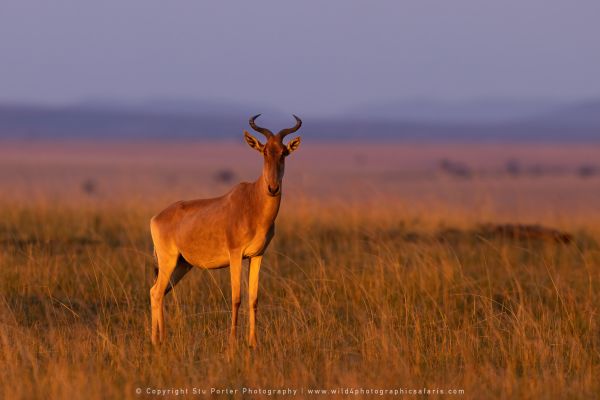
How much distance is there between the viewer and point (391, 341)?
30.0ft

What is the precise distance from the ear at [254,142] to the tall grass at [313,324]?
5.93 ft

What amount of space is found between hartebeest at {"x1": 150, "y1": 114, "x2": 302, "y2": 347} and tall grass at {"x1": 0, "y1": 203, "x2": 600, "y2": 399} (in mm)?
456

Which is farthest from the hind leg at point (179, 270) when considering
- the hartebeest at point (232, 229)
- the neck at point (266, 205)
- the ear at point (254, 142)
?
the ear at point (254, 142)

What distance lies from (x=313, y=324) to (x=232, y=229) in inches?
68.9

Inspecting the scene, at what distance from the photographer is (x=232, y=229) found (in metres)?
9.34

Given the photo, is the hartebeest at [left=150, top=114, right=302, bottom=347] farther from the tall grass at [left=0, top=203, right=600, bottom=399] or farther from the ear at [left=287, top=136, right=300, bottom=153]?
the tall grass at [left=0, top=203, right=600, bottom=399]

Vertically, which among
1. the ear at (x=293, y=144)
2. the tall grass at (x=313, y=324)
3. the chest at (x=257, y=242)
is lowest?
the tall grass at (x=313, y=324)

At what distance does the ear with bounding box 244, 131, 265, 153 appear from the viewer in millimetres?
9232

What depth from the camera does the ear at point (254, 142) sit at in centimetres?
923

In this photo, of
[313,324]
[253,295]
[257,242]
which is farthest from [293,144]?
[313,324]

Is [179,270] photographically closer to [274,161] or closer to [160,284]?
[160,284]

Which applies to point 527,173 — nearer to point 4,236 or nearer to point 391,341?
point 4,236

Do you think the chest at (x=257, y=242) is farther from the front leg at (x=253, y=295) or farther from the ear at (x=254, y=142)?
the ear at (x=254, y=142)

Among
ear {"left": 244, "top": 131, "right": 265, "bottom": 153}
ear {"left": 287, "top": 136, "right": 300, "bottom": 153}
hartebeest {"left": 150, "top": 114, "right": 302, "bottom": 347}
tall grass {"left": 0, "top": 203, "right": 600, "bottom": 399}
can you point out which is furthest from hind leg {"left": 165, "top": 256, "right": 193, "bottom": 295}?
ear {"left": 287, "top": 136, "right": 300, "bottom": 153}
